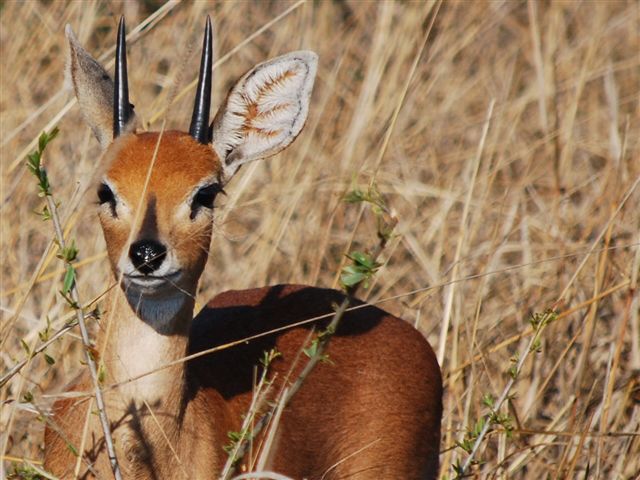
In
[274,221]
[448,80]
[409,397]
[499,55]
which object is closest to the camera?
[409,397]

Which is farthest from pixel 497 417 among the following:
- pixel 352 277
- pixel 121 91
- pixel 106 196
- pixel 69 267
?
pixel 121 91

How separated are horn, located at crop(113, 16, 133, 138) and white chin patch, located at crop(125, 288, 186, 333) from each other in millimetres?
625

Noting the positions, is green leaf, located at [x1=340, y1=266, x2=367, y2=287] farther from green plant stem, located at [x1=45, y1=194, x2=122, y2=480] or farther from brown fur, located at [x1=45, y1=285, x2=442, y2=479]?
brown fur, located at [x1=45, y1=285, x2=442, y2=479]

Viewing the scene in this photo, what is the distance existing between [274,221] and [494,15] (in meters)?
3.04

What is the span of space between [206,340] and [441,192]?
271 centimetres

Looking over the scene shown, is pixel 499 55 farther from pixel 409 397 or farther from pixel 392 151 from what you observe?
pixel 409 397

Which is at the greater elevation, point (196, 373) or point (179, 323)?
point (179, 323)

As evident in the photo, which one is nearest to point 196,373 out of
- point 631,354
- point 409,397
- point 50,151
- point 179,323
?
point 179,323

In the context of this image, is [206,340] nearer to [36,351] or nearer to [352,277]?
[36,351]

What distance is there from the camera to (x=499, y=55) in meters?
9.51

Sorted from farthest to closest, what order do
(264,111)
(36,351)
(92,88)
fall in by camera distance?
(264,111)
(92,88)
(36,351)

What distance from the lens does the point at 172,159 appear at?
439cm

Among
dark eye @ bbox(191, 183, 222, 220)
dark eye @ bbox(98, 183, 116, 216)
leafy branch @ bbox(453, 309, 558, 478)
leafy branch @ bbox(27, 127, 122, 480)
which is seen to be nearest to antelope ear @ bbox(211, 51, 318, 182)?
dark eye @ bbox(191, 183, 222, 220)

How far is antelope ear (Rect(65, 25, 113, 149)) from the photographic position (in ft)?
15.0
